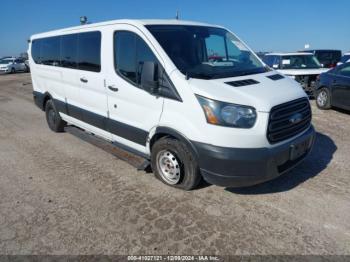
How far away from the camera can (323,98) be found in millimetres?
8156

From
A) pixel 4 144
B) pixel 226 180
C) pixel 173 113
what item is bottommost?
pixel 4 144

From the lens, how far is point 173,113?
330 cm

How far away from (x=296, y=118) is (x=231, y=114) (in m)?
0.95

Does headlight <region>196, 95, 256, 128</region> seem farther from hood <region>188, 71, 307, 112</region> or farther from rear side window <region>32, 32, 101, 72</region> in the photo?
rear side window <region>32, 32, 101, 72</region>

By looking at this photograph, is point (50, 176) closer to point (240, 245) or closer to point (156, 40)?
point (156, 40)

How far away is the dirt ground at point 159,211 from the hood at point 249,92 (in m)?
1.22

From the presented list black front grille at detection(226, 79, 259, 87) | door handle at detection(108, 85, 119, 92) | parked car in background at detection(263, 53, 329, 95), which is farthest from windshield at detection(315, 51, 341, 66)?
door handle at detection(108, 85, 119, 92)

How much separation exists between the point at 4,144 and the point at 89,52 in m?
2.96

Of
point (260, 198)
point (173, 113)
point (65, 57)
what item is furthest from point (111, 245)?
point (65, 57)

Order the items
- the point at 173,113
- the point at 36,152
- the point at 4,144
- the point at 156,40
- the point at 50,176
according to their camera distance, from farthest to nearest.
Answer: the point at 4,144
the point at 36,152
the point at 50,176
the point at 156,40
the point at 173,113

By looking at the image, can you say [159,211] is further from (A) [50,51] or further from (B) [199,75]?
(A) [50,51]

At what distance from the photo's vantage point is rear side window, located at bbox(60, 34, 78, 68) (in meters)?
5.07

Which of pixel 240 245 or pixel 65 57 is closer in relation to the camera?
pixel 240 245

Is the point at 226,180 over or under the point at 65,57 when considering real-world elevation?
under
